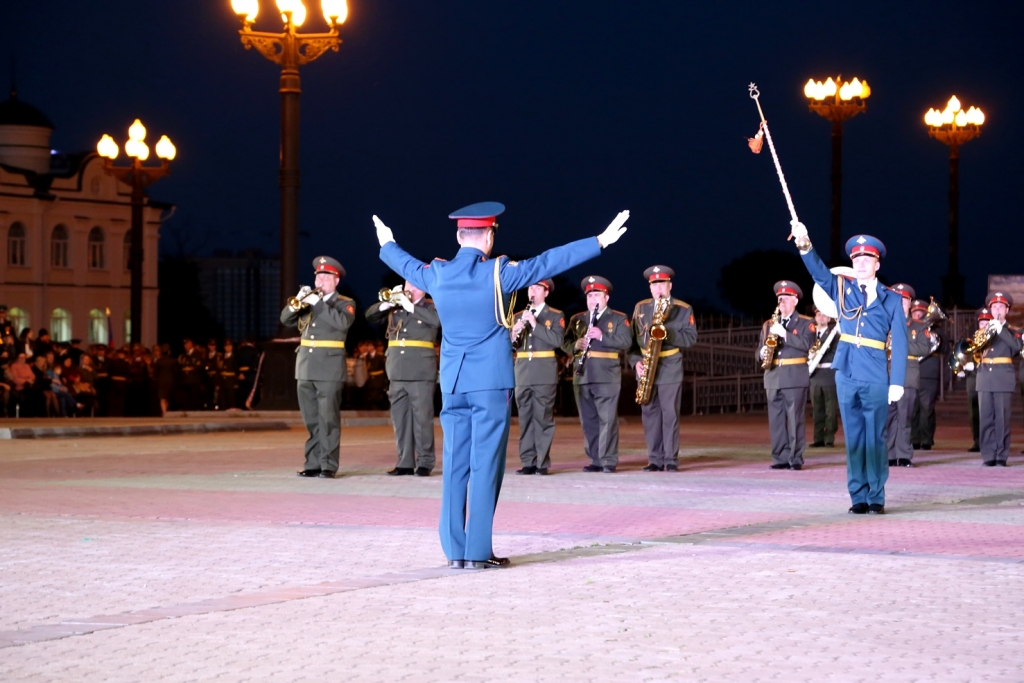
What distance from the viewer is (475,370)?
9.72m

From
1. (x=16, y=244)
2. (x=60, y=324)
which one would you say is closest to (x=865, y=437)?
(x=16, y=244)

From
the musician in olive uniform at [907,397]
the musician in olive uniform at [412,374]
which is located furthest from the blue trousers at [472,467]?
the musician in olive uniform at [907,397]

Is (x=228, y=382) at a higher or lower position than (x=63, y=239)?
lower

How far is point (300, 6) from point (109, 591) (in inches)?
689

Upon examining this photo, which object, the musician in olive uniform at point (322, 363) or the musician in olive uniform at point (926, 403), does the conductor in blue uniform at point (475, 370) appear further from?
the musician in olive uniform at point (926, 403)

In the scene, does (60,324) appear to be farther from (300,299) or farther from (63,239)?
(300,299)

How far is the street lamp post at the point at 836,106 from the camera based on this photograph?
33500 mm

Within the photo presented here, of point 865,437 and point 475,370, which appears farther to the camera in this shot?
point 865,437

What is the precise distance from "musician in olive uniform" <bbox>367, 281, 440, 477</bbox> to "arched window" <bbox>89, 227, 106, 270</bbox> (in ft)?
239

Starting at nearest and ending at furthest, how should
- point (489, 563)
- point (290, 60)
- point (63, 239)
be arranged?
point (489, 563), point (290, 60), point (63, 239)

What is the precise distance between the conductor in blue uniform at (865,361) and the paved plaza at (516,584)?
367 millimetres

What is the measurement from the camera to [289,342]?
27094 millimetres

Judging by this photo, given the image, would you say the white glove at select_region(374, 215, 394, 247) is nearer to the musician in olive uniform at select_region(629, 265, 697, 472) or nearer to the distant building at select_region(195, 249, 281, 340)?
the musician in olive uniform at select_region(629, 265, 697, 472)

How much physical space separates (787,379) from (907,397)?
6.19 feet
